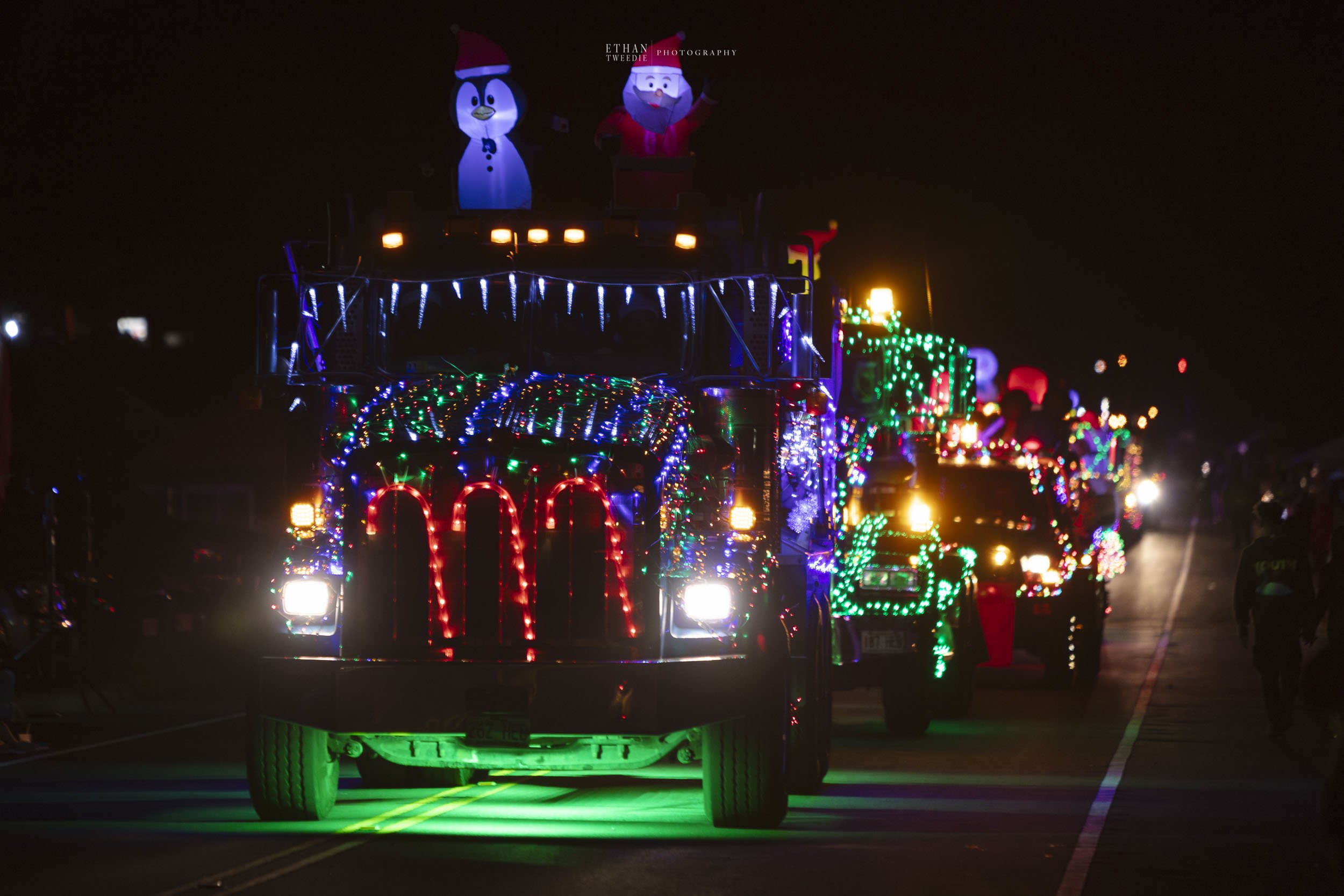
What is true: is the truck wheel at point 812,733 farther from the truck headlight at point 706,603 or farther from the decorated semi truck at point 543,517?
the truck headlight at point 706,603

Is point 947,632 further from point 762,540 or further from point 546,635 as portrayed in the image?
point 546,635

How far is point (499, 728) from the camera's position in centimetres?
964

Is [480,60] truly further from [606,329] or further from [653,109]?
[606,329]

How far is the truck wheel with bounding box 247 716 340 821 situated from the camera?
33.7 feet

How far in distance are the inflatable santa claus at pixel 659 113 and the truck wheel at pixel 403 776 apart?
158 inches

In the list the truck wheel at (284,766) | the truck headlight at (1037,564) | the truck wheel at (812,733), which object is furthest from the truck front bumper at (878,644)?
the truck wheel at (284,766)

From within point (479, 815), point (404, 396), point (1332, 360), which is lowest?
point (479, 815)

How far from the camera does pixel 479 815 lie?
1071cm

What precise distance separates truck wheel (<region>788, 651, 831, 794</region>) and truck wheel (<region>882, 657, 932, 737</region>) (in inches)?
116

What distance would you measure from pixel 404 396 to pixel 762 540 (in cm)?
207

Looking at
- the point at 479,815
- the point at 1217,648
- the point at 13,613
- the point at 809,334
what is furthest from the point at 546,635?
the point at 1217,648

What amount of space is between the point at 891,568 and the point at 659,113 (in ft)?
13.3

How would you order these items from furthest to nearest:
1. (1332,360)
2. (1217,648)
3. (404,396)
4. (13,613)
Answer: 1. (1332,360)
2. (1217,648)
3. (13,613)
4. (404,396)

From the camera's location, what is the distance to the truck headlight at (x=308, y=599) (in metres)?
9.97
